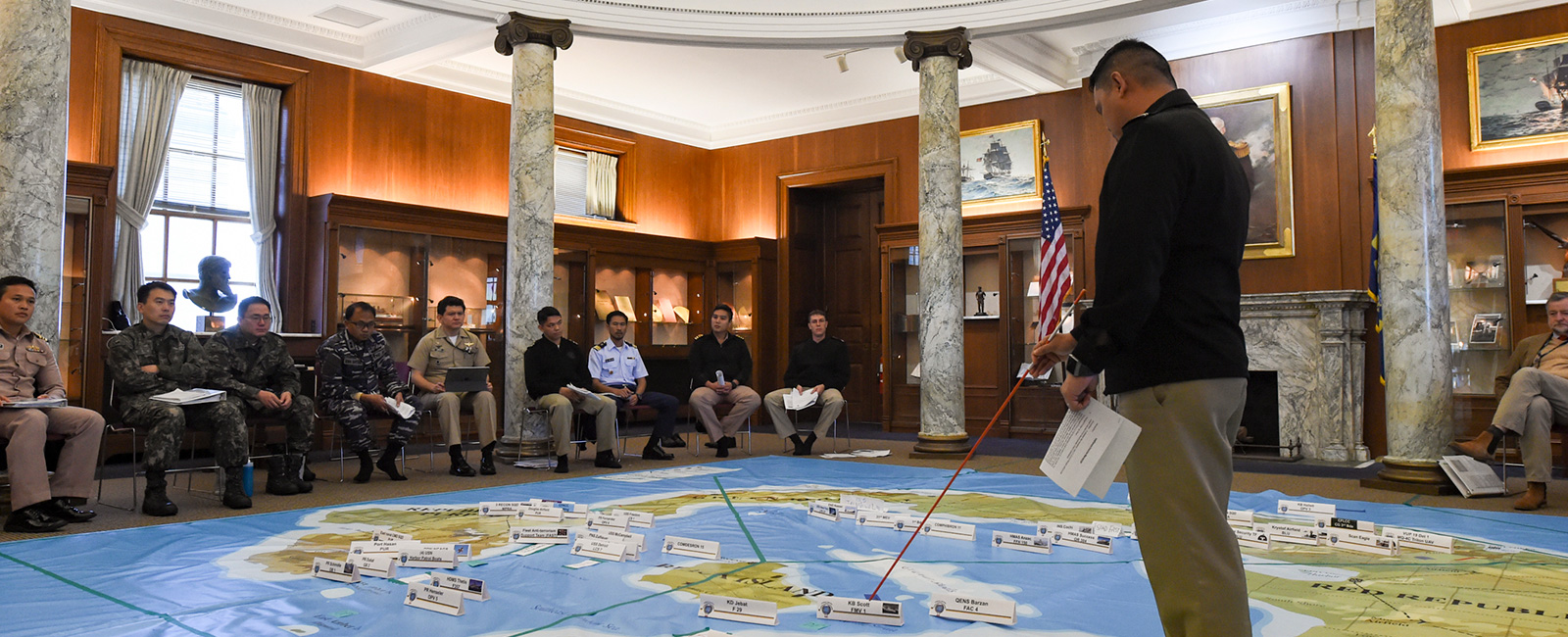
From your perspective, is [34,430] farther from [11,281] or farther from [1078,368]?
[1078,368]

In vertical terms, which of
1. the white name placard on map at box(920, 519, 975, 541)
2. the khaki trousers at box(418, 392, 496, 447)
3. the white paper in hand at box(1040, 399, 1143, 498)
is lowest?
the white name placard on map at box(920, 519, 975, 541)

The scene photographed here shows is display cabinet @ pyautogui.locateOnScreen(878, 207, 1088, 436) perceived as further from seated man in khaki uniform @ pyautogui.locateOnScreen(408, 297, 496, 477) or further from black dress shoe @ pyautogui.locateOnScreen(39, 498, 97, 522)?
black dress shoe @ pyautogui.locateOnScreen(39, 498, 97, 522)

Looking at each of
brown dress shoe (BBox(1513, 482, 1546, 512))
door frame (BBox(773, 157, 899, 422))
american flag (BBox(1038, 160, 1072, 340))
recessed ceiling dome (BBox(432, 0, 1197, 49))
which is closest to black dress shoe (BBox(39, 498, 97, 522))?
recessed ceiling dome (BBox(432, 0, 1197, 49))

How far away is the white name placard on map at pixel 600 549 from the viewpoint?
3.99m

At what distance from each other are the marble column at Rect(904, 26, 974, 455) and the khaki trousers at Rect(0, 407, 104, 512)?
5.96 meters

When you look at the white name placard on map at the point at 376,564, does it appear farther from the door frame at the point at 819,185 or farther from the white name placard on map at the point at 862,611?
the door frame at the point at 819,185

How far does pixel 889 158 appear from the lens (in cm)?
1234

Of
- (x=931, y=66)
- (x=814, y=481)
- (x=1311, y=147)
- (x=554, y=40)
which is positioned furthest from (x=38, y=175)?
(x=1311, y=147)

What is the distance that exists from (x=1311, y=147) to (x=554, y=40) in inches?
272

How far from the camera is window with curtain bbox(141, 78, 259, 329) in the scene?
905 centimetres

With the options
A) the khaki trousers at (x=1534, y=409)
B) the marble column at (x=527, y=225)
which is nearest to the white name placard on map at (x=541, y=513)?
the marble column at (x=527, y=225)

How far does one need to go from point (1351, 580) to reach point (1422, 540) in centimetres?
92

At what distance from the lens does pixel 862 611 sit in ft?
10.1

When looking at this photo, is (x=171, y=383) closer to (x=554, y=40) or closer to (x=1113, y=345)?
(x=554, y=40)
